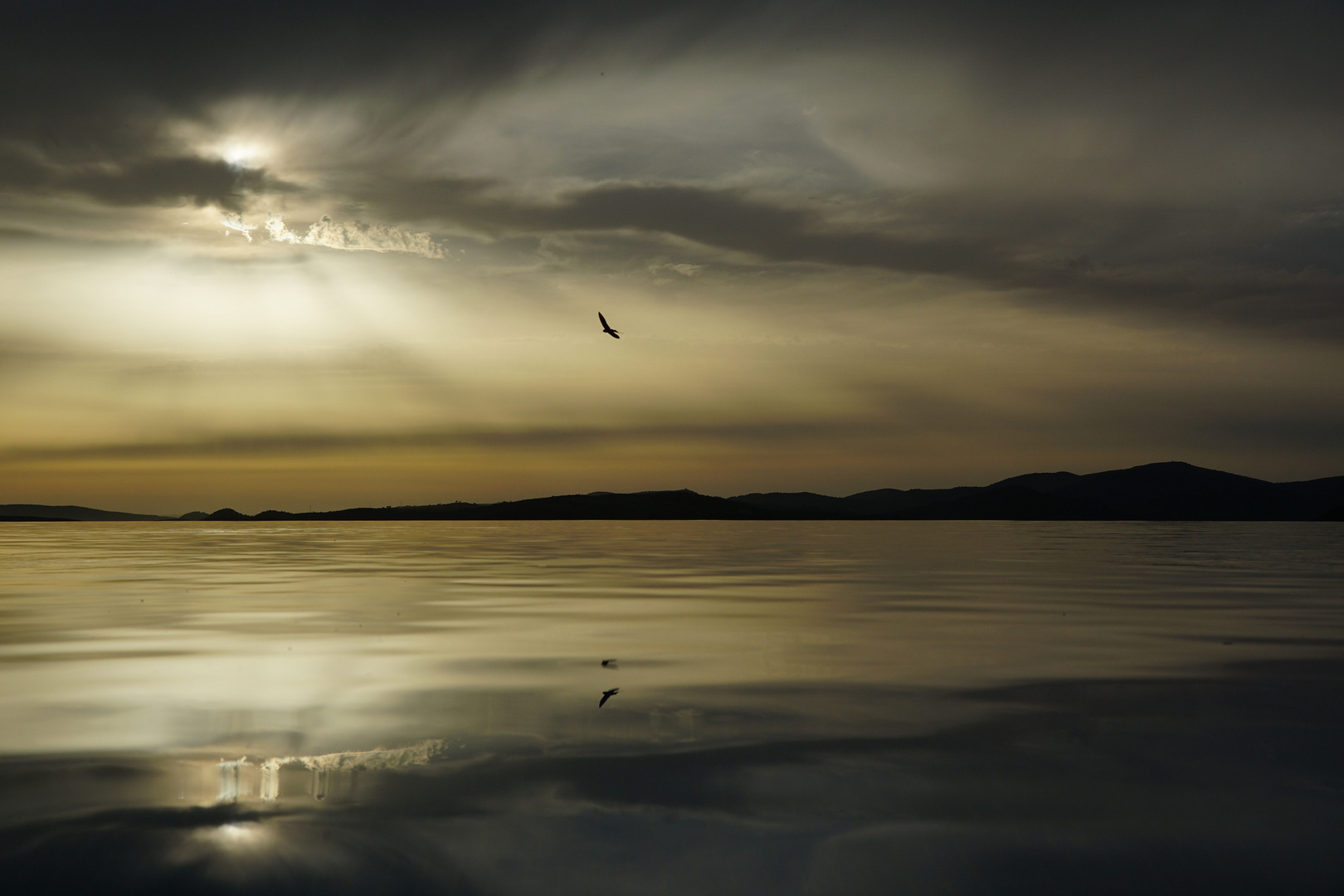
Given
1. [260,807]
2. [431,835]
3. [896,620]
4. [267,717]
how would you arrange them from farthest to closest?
[896,620] → [267,717] → [260,807] → [431,835]

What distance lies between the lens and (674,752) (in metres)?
8.43

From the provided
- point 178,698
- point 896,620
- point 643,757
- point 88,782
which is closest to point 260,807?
point 88,782

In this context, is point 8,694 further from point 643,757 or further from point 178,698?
point 643,757

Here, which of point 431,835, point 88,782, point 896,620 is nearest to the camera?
point 431,835

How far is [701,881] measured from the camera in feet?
18.5

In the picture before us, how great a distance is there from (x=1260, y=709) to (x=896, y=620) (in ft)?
28.3

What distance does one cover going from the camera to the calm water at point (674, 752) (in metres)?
5.89

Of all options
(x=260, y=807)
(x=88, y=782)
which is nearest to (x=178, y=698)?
(x=88, y=782)

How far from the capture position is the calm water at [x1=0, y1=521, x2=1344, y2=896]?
5895 mm

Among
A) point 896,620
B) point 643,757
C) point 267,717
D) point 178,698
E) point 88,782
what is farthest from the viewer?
point 896,620

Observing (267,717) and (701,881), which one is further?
(267,717)

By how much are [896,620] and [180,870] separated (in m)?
14.8

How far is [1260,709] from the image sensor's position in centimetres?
1023

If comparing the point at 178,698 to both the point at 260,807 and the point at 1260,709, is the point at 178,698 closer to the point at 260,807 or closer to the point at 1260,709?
the point at 260,807
